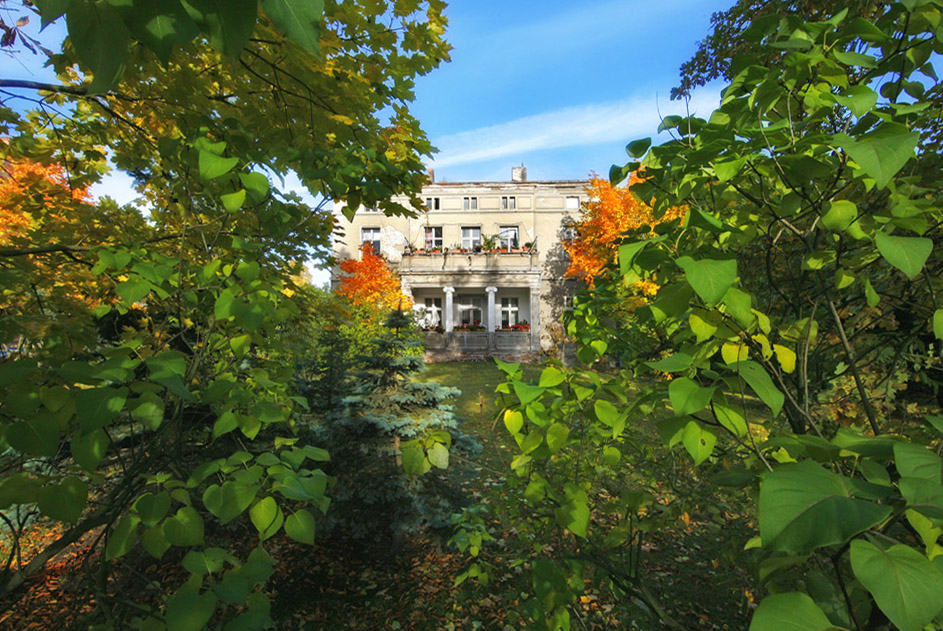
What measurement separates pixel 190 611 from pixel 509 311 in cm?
2266

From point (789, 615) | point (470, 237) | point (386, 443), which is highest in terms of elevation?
point (470, 237)

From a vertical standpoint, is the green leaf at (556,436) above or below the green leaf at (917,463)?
below

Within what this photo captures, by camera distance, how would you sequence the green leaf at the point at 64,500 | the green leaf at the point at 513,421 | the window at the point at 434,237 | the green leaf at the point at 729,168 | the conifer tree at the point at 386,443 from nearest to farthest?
the green leaf at the point at 729,168, the green leaf at the point at 64,500, the green leaf at the point at 513,421, the conifer tree at the point at 386,443, the window at the point at 434,237

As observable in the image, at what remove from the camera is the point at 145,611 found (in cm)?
131

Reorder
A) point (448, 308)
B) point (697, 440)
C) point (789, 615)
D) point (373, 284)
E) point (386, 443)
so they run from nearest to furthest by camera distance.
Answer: point (789, 615) < point (697, 440) < point (386, 443) < point (373, 284) < point (448, 308)

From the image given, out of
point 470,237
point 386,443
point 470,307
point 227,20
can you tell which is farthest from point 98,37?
Result: point 470,237

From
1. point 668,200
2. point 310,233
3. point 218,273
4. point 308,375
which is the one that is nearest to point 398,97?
point 310,233

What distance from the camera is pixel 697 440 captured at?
0.89 metres

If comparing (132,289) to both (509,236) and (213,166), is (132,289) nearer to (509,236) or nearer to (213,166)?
(213,166)

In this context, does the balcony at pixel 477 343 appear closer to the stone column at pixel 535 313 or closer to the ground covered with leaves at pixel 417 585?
the stone column at pixel 535 313

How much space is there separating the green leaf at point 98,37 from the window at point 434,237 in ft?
76.6

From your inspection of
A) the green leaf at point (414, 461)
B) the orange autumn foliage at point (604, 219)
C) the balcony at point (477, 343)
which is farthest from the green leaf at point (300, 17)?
the balcony at point (477, 343)

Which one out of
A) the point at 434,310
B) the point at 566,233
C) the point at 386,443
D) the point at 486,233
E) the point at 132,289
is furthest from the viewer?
the point at 486,233

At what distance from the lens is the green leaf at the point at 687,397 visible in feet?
2.55
